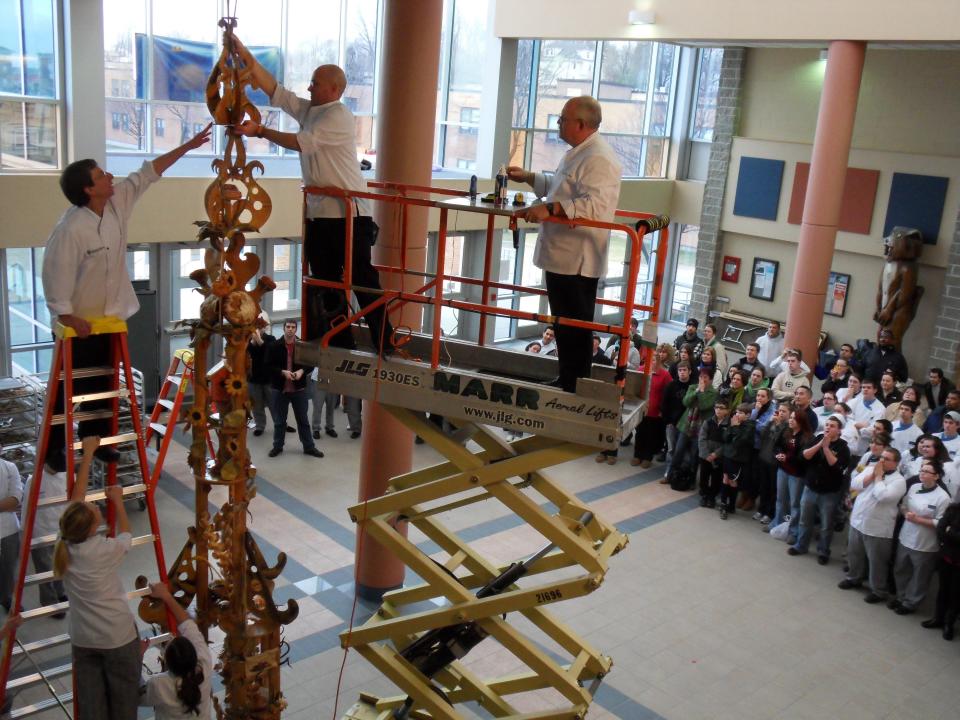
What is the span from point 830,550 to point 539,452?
26.1 ft

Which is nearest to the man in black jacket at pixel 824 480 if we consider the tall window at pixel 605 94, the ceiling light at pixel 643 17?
the ceiling light at pixel 643 17

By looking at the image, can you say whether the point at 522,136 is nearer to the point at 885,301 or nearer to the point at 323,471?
the point at 885,301

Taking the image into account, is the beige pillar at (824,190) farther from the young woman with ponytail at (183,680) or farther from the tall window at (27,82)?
the young woman with ponytail at (183,680)

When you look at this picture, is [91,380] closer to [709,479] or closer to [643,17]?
[709,479]

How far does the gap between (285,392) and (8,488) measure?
19.3 ft

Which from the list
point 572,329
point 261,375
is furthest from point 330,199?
point 261,375

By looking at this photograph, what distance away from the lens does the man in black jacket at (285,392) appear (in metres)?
14.5

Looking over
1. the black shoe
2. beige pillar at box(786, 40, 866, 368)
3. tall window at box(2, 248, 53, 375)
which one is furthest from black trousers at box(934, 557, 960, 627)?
tall window at box(2, 248, 53, 375)

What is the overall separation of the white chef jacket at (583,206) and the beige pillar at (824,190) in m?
10.7

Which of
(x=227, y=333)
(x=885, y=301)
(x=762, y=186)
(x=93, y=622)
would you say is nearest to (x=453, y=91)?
(x=762, y=186)

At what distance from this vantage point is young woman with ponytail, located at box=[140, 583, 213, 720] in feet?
18.0

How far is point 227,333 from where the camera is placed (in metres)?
3.52

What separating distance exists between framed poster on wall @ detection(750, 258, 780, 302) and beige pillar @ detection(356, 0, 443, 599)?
13111 millimetres

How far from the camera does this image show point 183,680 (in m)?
5.54
